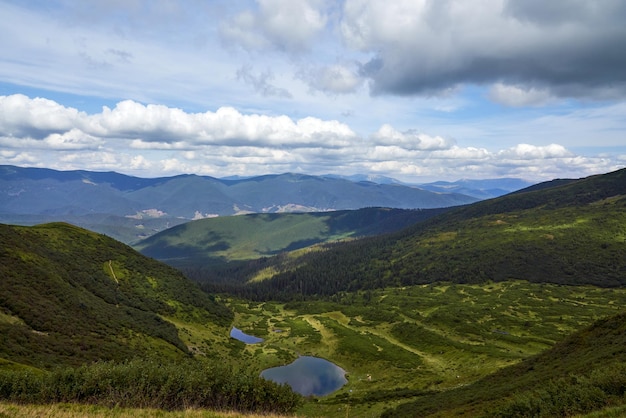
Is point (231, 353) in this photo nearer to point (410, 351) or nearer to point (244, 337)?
point (244, 337)

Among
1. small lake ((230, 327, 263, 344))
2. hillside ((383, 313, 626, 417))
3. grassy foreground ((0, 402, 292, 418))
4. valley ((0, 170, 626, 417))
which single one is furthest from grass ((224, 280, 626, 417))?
grassy foreground ((0, 402, 292, 418))

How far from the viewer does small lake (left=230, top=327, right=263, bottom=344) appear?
181 metres

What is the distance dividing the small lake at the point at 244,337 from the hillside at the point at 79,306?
22.0 feet

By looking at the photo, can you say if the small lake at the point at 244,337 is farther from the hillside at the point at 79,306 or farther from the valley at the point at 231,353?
the hillside at the point at 79,306

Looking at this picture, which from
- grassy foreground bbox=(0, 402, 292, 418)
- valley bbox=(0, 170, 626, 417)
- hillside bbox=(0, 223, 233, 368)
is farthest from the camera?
hillside bbox=(0, 223, 233, 368)

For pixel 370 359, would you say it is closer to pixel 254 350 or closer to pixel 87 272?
pixel 254 350

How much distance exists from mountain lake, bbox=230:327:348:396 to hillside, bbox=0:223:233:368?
37.2 m

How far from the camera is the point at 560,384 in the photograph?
3612 centimetres

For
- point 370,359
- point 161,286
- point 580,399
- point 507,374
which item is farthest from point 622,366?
Result: point 161,286

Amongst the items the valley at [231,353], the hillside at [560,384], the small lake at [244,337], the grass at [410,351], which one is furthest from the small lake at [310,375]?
the hillside at [560,384]

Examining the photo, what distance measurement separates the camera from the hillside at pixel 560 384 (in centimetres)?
3089

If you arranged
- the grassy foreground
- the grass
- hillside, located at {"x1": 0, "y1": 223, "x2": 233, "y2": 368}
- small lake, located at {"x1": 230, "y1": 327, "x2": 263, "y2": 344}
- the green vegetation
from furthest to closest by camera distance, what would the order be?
small lake, located at {"x1": 230, "y1": 327, "x2": 263, "y2": 344} < the grass < hillside, located at {"x1": 0, "y1": 223, "x2": 233, "y2": 368} < the green vegetation < the grassy foreground

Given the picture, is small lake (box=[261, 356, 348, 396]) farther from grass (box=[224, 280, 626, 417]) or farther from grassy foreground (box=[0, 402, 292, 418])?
grassy foreground (box=[0, 402, 292, 418])

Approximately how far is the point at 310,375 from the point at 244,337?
57.9 meters
